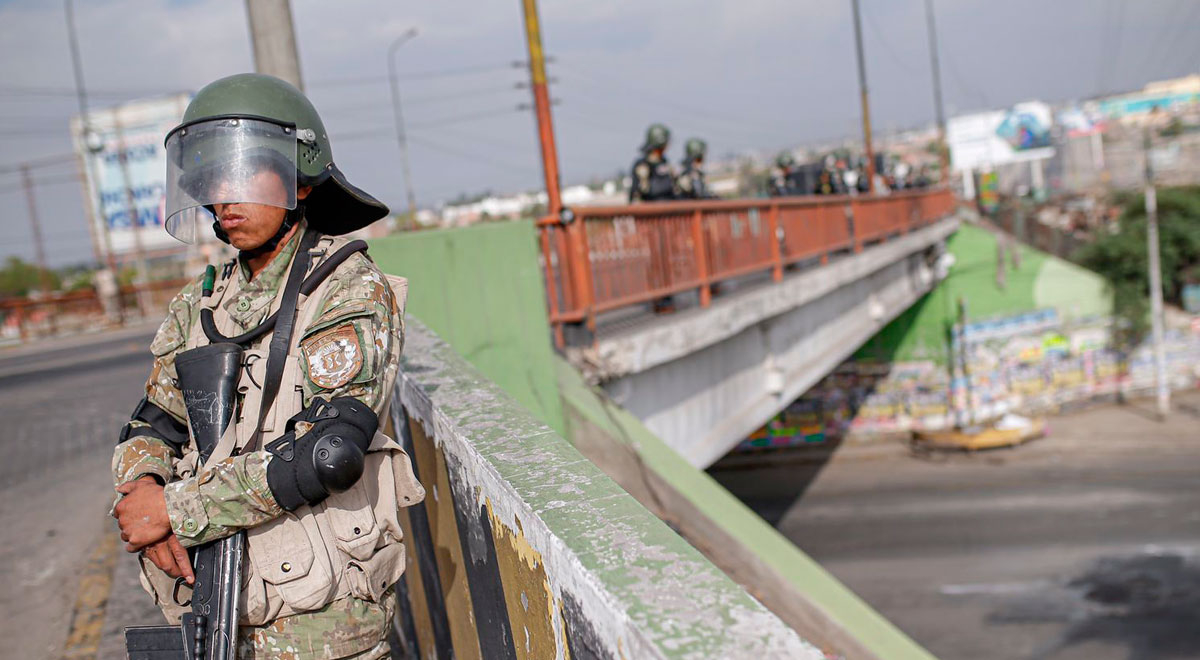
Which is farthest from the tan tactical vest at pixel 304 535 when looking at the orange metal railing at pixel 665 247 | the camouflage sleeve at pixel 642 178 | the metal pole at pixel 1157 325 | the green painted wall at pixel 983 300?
the metal pole at pixel 1157 325

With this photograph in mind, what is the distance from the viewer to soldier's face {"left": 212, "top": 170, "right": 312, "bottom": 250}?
6.84 ft

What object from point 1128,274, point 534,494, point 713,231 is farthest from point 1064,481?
point 534,494

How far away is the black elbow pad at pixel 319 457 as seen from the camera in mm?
1780

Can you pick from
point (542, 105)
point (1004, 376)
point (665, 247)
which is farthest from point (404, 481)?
point (1004, 376)

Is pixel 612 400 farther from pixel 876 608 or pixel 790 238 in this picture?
pixel 876 608

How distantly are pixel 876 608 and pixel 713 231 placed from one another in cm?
1028

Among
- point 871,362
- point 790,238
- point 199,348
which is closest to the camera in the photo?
point 199,348

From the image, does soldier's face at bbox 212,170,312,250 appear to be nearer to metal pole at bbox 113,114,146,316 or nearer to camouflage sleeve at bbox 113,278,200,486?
camouflage sleeve at bbox 113,278,200,486

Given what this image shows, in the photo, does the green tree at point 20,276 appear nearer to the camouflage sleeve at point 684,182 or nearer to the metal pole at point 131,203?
the metal pole at point 131,203

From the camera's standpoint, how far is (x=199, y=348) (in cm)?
200

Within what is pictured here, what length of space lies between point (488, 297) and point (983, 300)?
1125 inches

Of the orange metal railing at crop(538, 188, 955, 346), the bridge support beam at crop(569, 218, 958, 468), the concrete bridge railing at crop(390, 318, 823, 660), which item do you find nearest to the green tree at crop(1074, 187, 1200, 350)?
the bridge support beam at crop(569, 218, 958, 468)

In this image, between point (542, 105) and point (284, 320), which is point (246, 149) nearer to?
point (284, 320)

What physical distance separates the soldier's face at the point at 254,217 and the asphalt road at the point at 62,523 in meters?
2.65
